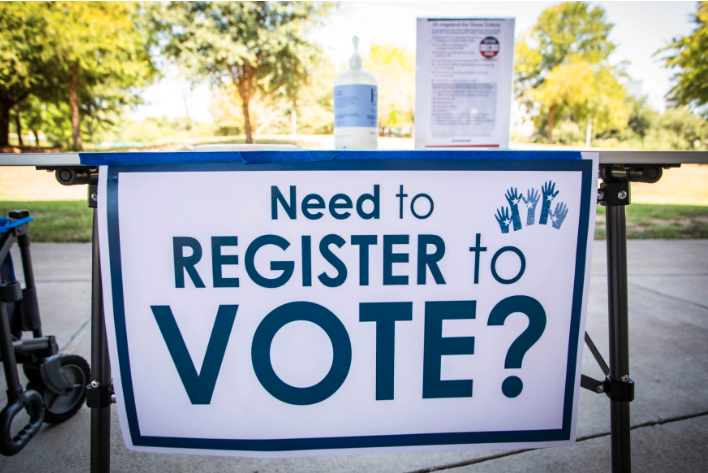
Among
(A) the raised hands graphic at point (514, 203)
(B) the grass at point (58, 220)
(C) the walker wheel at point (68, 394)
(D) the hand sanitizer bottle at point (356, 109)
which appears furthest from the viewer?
(B) the grass at point (58, 220)

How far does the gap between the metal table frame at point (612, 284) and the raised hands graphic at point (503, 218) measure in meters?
0.28

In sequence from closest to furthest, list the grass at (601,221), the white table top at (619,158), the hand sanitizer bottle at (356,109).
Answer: the white table top at (619,158) < the hand sanitizer bottle at (356,109) < the grass at (601,221)

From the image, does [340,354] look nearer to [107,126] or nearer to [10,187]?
[10,187]

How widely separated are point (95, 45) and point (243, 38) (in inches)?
186

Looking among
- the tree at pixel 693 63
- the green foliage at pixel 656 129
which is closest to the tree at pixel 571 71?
the green foliage at pixel 656 129

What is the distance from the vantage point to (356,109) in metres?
1.40

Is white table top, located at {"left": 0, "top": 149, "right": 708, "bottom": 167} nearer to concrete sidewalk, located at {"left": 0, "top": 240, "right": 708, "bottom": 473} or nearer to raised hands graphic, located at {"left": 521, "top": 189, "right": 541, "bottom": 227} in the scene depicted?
raised hands graphic, located at {"left": 521, "top": 189, "right": 541, "bottom": 227}

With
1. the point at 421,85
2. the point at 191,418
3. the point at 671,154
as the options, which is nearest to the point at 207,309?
the point at 191,418

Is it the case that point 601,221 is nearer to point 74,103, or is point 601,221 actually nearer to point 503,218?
point 503,218

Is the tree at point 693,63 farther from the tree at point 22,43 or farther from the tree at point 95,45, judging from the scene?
the tree at point 22,43

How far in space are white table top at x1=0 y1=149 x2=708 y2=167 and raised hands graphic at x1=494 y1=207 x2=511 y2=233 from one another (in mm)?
260

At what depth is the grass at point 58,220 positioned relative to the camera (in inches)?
211

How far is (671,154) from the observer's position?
1133 millimetres

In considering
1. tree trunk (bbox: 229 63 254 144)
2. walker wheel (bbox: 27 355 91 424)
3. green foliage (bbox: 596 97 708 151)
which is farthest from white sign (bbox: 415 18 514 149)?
green foliage (bbox: 596 97 708 151)
